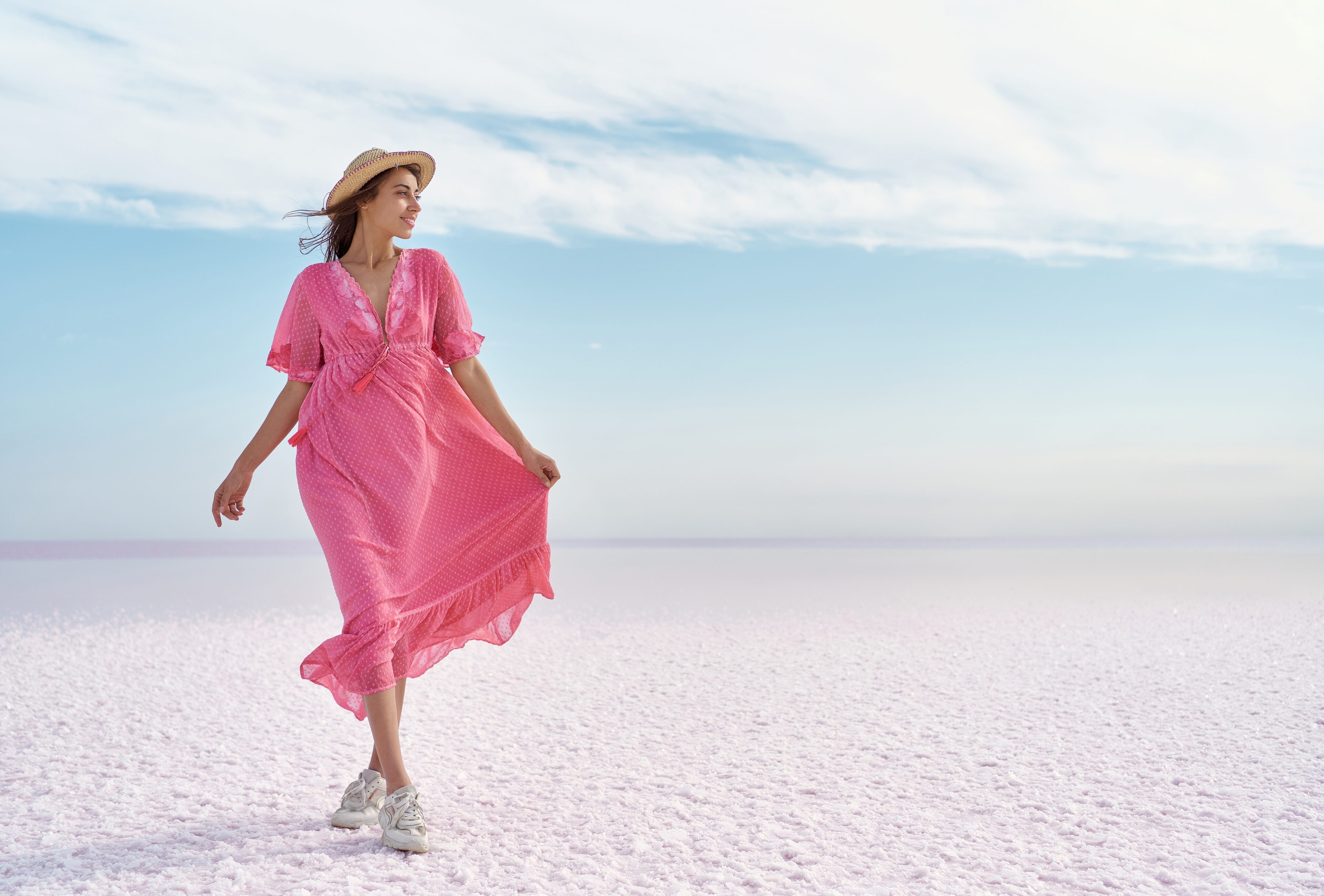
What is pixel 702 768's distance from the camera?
128 inches

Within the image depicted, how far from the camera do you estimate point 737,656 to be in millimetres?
5340

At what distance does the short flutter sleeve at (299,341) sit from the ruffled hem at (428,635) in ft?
2.64

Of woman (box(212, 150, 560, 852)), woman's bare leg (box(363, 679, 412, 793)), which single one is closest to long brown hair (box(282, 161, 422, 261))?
woman (box(212, 150, 560, 852))

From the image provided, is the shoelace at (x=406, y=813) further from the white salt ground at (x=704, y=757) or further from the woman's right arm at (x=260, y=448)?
the woman's right arm at (x=260, y=448)

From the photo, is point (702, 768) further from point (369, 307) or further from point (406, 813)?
point (369, 307)

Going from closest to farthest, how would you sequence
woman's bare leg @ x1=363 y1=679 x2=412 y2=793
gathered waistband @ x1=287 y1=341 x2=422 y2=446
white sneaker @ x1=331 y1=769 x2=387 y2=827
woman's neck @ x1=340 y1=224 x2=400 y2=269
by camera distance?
woman's bare leg @ x1=363 y1=679 x2=412 y2=793
white sneaker @ x1=331 y1=769 x2=387 y2=827
gathered waistband @ x1=287 y1=341 x2=422 y2=446
woman's neck @ x1=340 y1=224 x2=400 y2=269

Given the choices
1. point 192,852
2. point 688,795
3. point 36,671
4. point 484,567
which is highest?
point 484,567

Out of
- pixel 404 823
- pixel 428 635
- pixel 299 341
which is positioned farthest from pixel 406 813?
pixel 299 341

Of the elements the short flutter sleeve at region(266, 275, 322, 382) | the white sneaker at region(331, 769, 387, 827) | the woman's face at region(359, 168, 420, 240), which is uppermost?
the woman's face at region(359, 168, 420, 240)

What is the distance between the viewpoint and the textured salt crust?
2.43 metres

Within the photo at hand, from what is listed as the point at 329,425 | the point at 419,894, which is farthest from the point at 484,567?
the point at 419,894

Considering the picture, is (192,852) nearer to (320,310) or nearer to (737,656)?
(320,310)

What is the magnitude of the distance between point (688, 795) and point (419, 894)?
3.09 ft

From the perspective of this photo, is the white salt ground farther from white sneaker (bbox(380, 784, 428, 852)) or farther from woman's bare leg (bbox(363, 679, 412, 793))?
woman's bare leg (bbox(363, 679, 412, 793))
